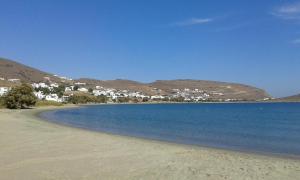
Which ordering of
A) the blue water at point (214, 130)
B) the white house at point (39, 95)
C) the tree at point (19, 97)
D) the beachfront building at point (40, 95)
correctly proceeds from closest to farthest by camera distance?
the blue water at point (214, 130), the tree at point (19, 97), the beachfront building at point (40, 95), the white house at point (39, 95)

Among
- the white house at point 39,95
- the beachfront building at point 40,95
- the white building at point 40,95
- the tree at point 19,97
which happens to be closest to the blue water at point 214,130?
the tree at point 19,97

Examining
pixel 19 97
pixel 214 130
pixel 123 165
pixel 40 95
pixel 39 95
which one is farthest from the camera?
pixel 40 95

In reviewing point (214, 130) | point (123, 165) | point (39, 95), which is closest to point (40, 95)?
point (39, 95)

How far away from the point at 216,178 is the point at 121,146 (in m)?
9.27

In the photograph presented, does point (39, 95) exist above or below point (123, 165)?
above

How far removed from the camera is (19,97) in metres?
91.6

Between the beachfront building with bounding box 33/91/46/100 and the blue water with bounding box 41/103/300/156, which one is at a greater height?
the beachfront building with bounding box 33/91/46/100

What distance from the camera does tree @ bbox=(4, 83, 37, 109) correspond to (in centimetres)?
8981

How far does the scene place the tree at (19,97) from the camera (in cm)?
8981

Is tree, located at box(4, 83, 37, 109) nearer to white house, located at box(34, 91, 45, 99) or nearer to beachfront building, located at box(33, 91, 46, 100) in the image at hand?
beachfront building, located at box(33, 91, 46, 100)

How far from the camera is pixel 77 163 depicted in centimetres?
1482

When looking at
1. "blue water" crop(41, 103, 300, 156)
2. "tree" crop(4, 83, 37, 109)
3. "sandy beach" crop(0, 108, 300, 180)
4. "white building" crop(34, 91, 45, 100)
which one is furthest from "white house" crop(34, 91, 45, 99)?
"sandy beach" crop(0, 108, 300, 180)

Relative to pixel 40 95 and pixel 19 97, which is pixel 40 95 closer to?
pixel 40 95

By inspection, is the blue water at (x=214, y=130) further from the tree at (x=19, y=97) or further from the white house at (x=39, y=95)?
the white house at (x=39, y=95)
